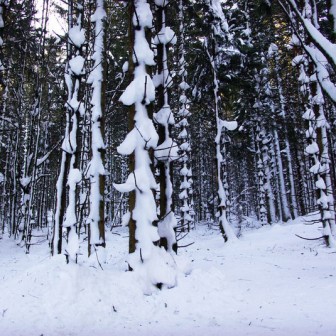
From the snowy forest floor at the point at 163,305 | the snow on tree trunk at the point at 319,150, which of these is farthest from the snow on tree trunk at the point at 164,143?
the snow on tree trunk at the point at 319,150

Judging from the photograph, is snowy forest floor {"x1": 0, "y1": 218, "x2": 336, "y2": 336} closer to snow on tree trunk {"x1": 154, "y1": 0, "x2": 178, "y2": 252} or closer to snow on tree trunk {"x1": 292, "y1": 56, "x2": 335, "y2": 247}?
snow on tree trunk {"x1": 154, "y1": 0, "x2": 178, "y2": 252}

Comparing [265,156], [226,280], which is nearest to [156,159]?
[226,280]

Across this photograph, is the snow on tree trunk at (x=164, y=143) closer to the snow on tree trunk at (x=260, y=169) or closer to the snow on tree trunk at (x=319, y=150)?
the snow on tree trunk at (x=319, y=150)

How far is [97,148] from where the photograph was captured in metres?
7.51

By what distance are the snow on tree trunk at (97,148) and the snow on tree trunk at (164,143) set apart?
167cm

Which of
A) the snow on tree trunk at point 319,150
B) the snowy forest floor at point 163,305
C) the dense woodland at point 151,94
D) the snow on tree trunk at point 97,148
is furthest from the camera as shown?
the snow on tree trunk at point 319,150

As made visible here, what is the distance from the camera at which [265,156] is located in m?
19.3

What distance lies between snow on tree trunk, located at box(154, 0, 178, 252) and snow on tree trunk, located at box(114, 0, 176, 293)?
2.45ft

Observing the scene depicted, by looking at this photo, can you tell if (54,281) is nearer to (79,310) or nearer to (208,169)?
(79,310)

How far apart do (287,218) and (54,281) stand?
17.2m

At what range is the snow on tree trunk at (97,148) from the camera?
23.2 ft

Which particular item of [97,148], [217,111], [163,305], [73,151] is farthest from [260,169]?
[163,305]

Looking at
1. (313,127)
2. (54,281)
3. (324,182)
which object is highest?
(313,127)

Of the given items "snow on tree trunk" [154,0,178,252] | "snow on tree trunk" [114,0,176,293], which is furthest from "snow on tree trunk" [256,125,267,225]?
"snow on tree trunk" [114,0,176,293]
